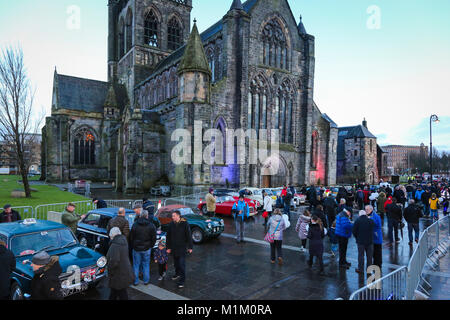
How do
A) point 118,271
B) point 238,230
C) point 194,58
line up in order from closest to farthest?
point 118,271 < point 238,230 < point 194,58

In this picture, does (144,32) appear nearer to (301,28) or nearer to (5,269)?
(301,28)

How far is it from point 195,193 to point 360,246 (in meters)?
15.5

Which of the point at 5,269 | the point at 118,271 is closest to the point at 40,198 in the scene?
the point at 5,269

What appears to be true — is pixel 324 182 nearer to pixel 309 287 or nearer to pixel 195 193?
pixel 195 193

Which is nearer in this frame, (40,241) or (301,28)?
(40,241)

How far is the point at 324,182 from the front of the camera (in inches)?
1260

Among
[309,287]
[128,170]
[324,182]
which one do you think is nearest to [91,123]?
[128,170]

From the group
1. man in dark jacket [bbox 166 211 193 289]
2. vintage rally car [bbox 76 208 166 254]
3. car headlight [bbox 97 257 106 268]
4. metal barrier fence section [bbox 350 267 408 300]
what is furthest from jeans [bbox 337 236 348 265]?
car headlight [bbox 97 257 106 268]

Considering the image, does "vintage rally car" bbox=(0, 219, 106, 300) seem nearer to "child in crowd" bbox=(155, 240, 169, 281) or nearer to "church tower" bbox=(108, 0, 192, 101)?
"child in crowd" bbox=(155, 240, 169, 281)

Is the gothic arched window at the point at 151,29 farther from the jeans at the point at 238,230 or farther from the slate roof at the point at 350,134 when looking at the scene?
the jeans at the point at 238,230

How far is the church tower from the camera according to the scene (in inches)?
1624

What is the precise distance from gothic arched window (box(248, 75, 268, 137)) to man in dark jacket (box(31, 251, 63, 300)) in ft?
77.2

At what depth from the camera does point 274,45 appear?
2828cm

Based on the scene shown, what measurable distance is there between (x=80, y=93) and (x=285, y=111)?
30.7 meters
